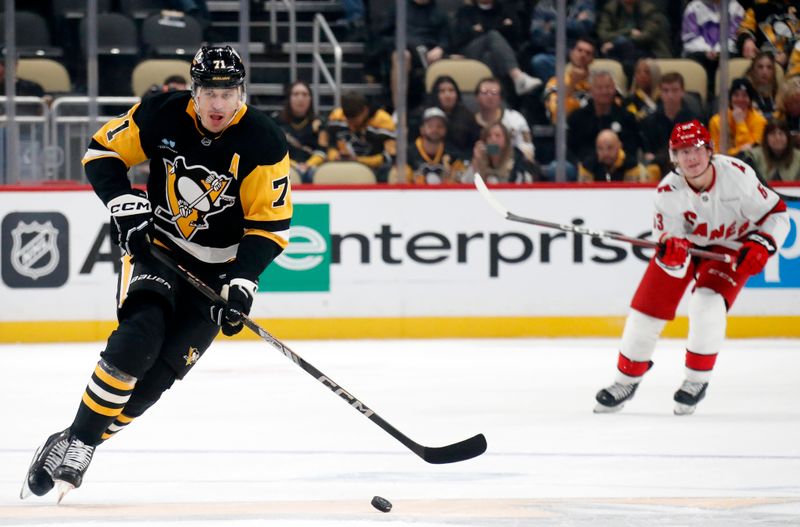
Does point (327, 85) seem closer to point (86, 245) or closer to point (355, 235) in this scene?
point (355, 235)

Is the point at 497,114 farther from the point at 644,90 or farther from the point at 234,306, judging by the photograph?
the point at 234,306

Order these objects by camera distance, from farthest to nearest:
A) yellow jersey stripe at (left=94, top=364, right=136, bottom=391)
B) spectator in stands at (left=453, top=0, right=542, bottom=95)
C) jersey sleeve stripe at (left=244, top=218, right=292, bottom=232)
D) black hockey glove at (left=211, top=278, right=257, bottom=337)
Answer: spectator in stands at (left=453, top=0, right=542, bottom=95) → jersey sleeve stripe at (left=244, top=218, right=292, bottom=232) → black hockey glove at (left=211, top=278, right=257, bottom=337) → yellow jersey stripe at (left=94, top=364, right=136, bottom=391)

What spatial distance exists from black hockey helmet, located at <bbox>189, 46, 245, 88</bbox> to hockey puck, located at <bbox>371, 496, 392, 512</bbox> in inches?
42.1

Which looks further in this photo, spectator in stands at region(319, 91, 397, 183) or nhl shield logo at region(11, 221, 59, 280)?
spectator in stands at region(319, 91, 397, 183)

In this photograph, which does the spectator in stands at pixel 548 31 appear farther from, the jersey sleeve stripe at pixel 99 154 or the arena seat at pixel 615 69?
the jersey sleeve stripe at pixel 99 154

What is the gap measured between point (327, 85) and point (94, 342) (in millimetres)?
1932

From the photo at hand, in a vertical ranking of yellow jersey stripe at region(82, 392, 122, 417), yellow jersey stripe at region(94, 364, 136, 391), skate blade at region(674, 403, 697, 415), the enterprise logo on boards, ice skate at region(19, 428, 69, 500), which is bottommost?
skate blade at region(674, 403, 697, 415)

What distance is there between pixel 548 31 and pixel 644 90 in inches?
24.9

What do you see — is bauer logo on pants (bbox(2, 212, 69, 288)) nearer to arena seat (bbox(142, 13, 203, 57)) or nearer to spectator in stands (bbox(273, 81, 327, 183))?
arena seat (bbox(142, 13, 203, 57))

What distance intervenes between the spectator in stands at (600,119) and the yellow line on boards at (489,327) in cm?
98

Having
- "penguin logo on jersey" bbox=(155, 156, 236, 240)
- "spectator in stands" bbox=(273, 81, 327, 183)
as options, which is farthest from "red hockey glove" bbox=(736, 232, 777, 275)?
"spectator in stands" bbox=(273, 81, 327, 183)

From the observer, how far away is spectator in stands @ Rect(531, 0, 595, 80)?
8281mm

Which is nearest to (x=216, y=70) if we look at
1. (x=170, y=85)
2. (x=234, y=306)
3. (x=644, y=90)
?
(x=234, y=306)

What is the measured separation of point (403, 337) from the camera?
27.1 ft
